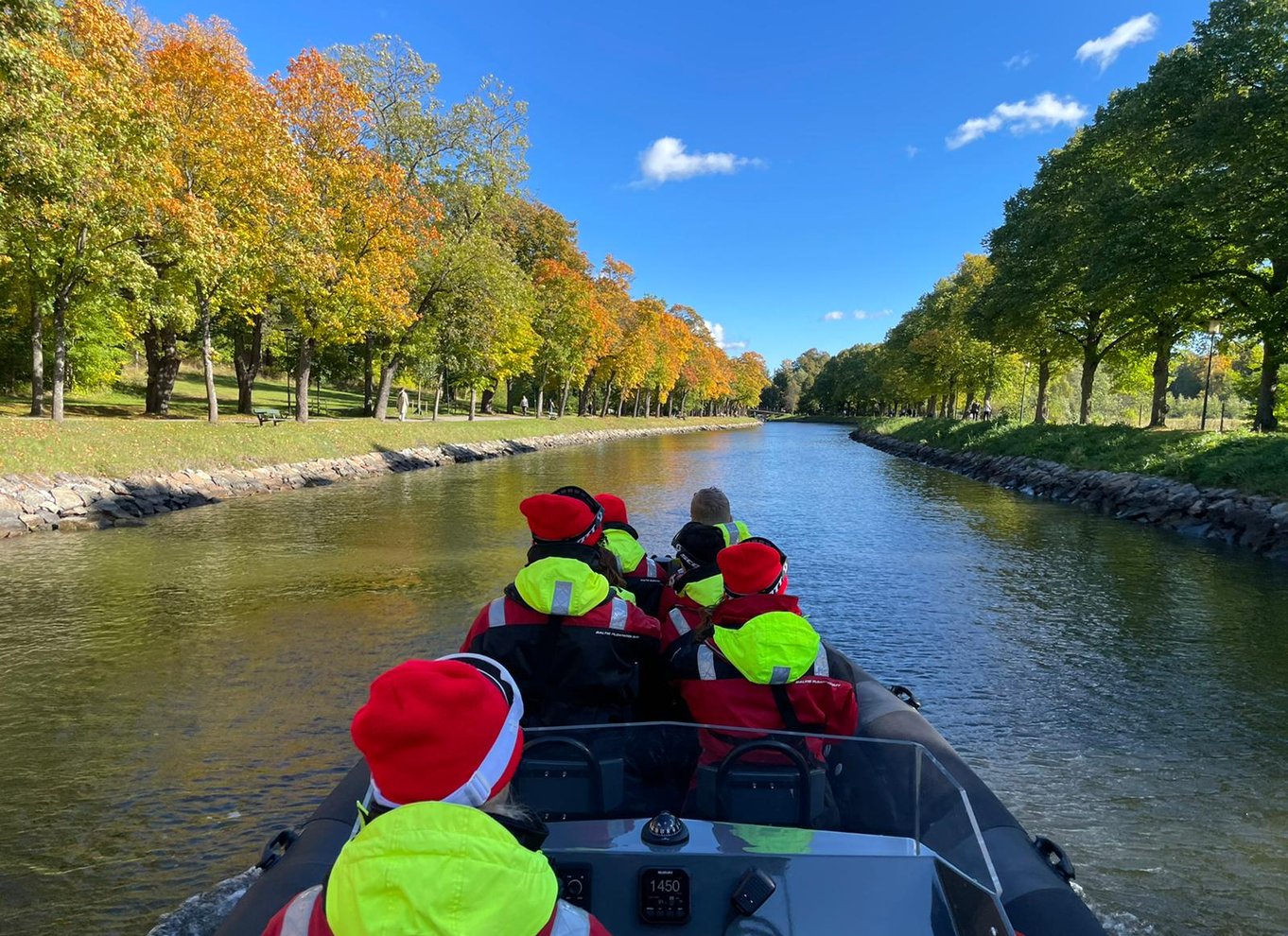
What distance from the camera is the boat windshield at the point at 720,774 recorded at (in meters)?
3.02

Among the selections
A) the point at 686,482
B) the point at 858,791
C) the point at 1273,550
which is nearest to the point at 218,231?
the point at 686,482

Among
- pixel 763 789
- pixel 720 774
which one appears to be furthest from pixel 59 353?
pixel 763 789

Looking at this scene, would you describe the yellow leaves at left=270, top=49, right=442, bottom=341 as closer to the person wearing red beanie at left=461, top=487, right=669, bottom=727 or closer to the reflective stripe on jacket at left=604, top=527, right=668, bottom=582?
the reflective stripe on jacket at left=604, top=527, right=668, bottom=582

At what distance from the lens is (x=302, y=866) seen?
10.1 feet

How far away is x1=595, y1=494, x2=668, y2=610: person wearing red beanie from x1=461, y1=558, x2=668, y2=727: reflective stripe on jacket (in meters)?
2.34

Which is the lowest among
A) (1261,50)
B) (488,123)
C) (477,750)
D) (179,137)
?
(477,750)

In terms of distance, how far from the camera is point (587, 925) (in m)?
1.57

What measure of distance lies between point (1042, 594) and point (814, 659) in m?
9.74

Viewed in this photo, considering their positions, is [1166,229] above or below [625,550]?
above

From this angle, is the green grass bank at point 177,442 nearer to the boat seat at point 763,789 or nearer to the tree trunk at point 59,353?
the tree trunk at point 59,353

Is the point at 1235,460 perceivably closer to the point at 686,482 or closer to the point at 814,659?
the point at 686,482

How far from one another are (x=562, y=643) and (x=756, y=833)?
48.2 inches

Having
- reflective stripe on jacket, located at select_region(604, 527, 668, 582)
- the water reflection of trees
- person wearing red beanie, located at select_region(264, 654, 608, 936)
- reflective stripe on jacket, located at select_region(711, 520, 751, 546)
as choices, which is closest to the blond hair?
reflective stripe on jacket, located at select_region(711, 520, 751, 546)

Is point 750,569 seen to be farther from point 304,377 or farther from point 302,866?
point 304,377
